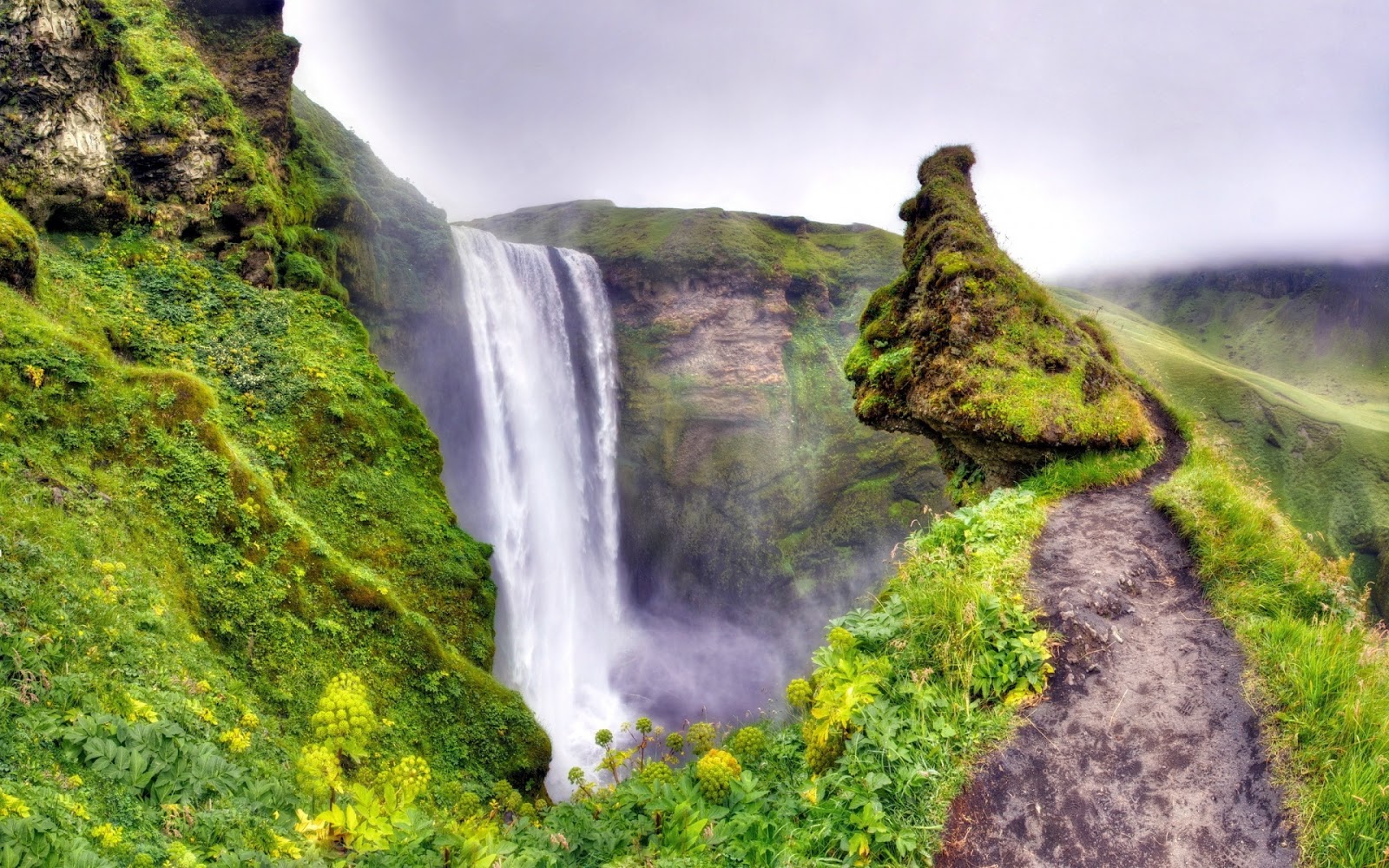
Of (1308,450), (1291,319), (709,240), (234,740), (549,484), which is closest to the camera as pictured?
(234,740)

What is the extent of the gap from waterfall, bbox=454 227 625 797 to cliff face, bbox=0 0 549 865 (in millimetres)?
9699

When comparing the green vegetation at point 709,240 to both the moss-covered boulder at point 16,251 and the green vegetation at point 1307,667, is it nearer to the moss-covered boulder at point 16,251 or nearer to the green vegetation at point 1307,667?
the moss-covered boulder at point 16,251

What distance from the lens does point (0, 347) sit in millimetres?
7641

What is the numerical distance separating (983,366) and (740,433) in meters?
26.2

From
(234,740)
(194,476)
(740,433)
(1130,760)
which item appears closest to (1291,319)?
(740,433)

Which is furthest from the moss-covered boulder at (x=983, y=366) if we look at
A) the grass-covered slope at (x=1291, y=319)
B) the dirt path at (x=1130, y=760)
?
the grass-covered slope at (x=1291, y=319)

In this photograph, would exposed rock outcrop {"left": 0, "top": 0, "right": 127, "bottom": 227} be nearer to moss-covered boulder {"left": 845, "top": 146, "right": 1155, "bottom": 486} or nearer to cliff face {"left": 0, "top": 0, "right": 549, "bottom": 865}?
cliff face {"left": 0, "top": 0, "right": 549, "bottom": 865}

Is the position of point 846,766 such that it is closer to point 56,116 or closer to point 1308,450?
point 56,116

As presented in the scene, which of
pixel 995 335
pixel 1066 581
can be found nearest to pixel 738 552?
pixel 995 335

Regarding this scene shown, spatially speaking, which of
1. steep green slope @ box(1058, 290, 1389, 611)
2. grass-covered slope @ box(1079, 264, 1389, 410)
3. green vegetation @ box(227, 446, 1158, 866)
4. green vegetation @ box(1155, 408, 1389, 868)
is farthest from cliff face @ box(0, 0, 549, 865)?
grass-covered slope @ box(1079, 264, 1389, 410)

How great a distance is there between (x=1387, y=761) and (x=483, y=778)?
10.6 metres

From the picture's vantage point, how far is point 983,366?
9547 millimetres

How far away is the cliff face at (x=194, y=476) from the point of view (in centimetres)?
460

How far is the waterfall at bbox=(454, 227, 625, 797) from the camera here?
23.7m
